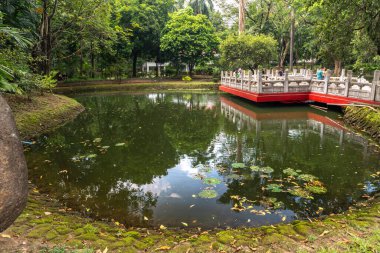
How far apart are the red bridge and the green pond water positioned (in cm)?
220

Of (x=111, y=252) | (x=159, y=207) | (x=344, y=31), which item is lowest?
(x=159, y=207)

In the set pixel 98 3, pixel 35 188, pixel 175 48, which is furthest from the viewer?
pixel 175 48

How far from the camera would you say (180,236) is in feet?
18.0

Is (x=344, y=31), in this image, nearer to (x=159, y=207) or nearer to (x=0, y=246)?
(x=159, y=207)

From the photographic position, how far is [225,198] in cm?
730

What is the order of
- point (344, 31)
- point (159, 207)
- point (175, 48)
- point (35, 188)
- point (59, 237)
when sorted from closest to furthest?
point (59, 237), point (159, 207), point (35, 188), point (344, 31), point (175, 48)

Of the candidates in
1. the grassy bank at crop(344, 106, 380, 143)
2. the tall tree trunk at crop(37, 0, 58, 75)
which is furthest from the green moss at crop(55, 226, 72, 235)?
the tall tree trunk at crop(37, 0, 58, 75)

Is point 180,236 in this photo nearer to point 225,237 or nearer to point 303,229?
point 225,237

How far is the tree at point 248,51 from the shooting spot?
31.1 metres

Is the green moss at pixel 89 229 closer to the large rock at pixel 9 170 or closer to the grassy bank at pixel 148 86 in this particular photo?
the large rock at pixel 9 170

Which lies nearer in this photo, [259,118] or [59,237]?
[59,237]

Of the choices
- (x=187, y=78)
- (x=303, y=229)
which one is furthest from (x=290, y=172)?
(x=187, y=78)

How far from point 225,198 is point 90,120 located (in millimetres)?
12960

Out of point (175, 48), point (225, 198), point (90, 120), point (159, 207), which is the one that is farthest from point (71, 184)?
point (175, 48)
